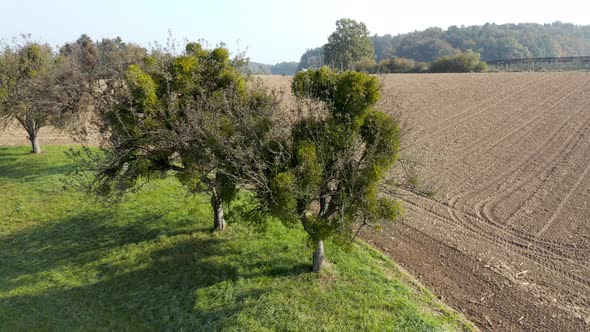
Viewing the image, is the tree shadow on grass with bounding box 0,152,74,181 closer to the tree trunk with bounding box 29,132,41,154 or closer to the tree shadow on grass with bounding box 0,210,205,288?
the tree trunk with bounding box 29,132,41,154

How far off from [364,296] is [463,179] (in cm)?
1199

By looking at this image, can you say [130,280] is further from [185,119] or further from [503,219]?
[503,219]

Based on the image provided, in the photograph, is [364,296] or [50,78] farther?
[50,78]

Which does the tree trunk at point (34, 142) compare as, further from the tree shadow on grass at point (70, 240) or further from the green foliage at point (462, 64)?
→ the green foliage at point (462, 64)

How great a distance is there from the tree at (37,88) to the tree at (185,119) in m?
11.5

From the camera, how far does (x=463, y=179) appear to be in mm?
21719

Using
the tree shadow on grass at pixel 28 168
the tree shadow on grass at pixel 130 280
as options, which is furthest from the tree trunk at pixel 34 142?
the tree shadow on grass at pixel 130 280

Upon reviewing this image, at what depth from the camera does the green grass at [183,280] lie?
11.6 meters

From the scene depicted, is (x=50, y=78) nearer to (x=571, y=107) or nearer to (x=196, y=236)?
(x=196, y=236)

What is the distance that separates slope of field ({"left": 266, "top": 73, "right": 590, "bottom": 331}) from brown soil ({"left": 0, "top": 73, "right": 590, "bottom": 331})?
0.04 meters

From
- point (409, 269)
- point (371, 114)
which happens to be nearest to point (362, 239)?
point (409, 269)

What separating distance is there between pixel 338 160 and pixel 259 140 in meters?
Answer: 2.07

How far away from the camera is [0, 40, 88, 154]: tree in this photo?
22844mm

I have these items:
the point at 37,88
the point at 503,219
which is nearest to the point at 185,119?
the point at 503,219
